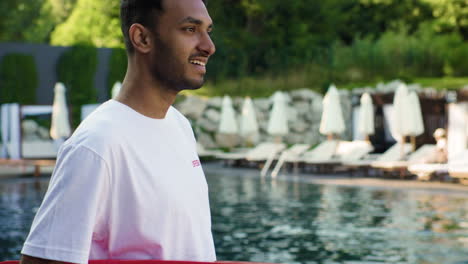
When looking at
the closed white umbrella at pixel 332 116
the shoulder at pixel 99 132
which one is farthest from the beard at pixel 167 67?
the closed white umbrella at pixel 332 116

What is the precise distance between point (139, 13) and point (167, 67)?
4.9 inches

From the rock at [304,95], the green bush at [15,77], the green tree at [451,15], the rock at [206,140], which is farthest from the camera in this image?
the green tree at [451,15]

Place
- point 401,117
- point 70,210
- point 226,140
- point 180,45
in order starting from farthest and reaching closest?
1. point 226,140
2. point 401,117
3. point 180,45
4. point 70,210

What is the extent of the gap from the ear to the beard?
0.02 metres

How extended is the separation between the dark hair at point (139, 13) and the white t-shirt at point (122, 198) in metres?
0.16

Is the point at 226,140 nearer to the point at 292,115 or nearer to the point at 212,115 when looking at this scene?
the point at 212,115

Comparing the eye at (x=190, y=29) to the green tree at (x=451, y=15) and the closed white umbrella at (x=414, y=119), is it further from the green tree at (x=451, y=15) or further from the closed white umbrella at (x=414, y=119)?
the green tree at (x=451, y=15)

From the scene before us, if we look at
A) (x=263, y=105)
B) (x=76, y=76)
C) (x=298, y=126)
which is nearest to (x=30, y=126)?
(x=76, y=76)

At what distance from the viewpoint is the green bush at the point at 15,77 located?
26828 millimetres

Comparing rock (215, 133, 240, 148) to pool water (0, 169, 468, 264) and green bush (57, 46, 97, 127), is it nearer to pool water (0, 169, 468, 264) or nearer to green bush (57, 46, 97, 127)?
green bush (57, 46, 97, 127)

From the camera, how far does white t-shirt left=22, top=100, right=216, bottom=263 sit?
1361 mm

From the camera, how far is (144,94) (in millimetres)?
1556

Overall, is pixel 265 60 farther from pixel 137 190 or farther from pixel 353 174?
pixel 137 190

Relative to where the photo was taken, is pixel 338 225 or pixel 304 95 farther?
pixel 304 95
